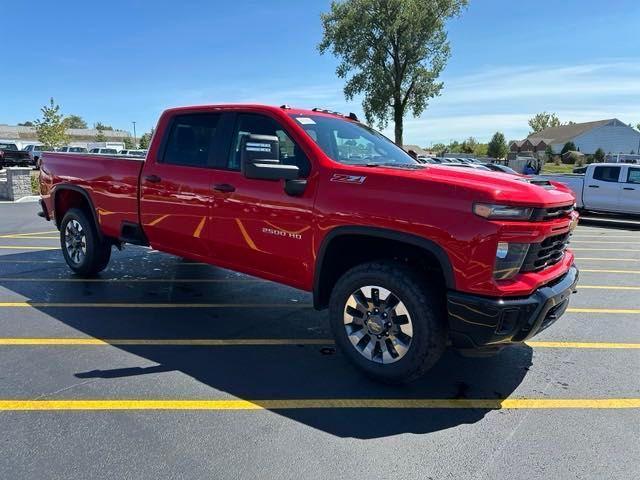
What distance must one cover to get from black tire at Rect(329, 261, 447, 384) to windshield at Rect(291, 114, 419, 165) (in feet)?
3.34

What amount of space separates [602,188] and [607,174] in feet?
1.46

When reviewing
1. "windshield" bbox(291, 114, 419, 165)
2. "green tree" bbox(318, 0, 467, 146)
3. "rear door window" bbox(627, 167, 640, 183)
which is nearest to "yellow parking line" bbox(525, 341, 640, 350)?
Answer: "windshield" bbox(291, 114, 419, 165)

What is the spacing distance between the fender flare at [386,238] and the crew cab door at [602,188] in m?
13.7

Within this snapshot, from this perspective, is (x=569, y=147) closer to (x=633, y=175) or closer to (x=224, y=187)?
(x=633, y=175)

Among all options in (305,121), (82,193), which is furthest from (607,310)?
(82,193)

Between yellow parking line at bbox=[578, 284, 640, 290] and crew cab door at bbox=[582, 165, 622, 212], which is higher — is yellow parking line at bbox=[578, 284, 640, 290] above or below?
below

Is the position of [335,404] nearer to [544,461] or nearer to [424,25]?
[544,461]

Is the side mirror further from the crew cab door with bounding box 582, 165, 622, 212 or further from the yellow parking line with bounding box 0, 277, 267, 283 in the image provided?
the crew cab door with bounding box 582, 165, 622, 212

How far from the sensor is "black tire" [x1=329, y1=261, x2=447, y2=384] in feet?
11.3

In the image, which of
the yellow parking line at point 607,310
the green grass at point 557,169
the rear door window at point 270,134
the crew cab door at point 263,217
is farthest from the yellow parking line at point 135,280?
the green grass at point 557,169

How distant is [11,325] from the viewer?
4.81 meters

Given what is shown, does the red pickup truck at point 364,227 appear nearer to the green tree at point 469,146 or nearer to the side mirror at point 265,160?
the side mirror at point 265,160

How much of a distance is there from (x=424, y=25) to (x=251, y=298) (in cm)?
3334

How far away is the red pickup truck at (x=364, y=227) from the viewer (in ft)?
10.6
